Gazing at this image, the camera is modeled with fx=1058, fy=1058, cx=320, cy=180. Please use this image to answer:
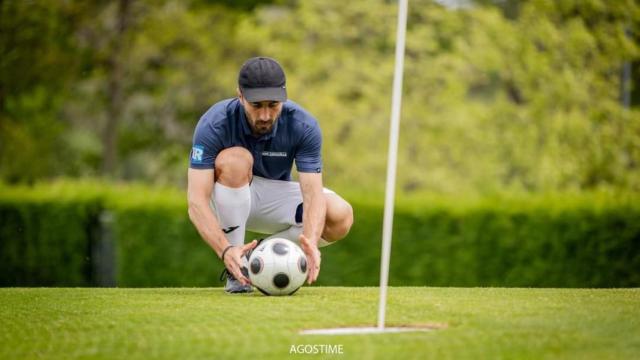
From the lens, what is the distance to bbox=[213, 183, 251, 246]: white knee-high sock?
806cm

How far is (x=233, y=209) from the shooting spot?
812 cm

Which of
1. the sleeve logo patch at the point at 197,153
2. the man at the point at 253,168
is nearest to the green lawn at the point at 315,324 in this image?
the man at the point at 253,168

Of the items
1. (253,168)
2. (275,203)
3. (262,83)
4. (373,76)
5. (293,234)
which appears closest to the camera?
(262,83)

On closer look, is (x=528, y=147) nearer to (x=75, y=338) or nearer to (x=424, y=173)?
(x=424, y=173)

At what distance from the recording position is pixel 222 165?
792cm

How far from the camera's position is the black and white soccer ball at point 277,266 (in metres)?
7.45

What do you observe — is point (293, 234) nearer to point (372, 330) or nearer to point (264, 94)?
point (264, 94)

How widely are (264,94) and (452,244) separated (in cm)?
744

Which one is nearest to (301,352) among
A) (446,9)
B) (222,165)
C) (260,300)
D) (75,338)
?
(75,338)

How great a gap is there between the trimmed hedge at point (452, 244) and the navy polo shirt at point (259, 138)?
6239 millimetres

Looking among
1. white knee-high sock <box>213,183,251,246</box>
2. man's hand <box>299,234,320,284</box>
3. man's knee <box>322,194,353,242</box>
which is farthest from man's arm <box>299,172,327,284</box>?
white knee-high sock <box>213,183,251,246</box>

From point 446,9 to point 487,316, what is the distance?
749 inches

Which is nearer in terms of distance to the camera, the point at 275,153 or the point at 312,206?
the point at 312,206

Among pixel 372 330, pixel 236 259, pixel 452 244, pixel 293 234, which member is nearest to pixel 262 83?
pixel 236 259
